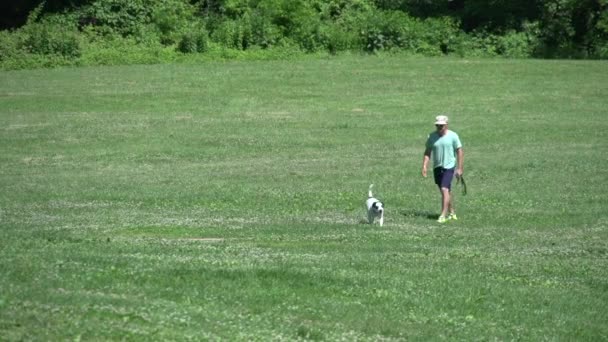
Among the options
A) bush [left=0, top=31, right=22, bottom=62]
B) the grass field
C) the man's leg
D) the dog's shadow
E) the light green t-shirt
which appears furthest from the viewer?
bush [left=0, top=31, right=22, bottom=62]

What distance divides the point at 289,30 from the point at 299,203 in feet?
109

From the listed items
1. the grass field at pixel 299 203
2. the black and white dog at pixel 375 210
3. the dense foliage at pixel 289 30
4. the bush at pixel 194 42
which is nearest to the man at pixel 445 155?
the grass field at pixel 299 203

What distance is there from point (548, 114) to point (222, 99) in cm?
1333

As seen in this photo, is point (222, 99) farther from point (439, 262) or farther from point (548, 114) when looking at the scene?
point (439, 262)

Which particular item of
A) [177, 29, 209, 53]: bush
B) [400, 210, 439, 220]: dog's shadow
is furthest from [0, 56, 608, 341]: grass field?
[177, 29, 209, 53]: bush

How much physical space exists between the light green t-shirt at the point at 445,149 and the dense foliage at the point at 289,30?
32920mm

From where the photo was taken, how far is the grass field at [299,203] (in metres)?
11.3

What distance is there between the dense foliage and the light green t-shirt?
108 feet

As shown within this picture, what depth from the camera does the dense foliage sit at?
53969 mm

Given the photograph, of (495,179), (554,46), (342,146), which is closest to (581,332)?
(495,179)

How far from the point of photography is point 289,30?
56.4 meters

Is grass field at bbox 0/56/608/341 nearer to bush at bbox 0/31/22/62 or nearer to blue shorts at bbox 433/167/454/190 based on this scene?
blue shorts at bbox 433/167/454/190

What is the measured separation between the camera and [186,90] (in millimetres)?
46312

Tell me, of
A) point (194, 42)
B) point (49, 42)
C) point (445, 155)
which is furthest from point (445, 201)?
point (49, 42)
